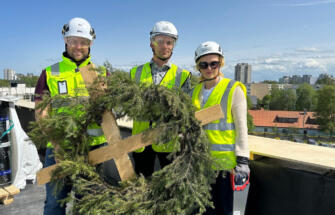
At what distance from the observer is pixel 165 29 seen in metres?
2.66

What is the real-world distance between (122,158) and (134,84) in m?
0.64

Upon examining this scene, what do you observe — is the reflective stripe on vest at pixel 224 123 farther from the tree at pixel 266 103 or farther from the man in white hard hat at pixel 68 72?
the tree at pixel 266 103

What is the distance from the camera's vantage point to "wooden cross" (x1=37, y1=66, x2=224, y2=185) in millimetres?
1965

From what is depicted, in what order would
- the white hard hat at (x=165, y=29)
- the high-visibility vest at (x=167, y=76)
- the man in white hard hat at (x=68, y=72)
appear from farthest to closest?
the high-visibility vest at (x=167, y=76)
the white hard hat at (x=165, y=29)
the man in white hard hat at (x=68, y=72)

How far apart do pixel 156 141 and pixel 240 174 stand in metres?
0.93

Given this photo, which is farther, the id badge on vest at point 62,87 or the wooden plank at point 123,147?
the id badge on vest at point 62,87

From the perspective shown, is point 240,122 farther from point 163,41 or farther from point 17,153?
point 17,153

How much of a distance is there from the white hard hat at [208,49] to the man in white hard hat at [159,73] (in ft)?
1.30

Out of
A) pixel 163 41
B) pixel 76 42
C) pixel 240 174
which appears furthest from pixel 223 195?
pixel 76 42

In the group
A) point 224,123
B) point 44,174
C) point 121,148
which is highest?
point 224,123

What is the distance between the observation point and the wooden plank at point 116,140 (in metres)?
2.04

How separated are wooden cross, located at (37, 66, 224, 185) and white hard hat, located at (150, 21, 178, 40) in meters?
1.00

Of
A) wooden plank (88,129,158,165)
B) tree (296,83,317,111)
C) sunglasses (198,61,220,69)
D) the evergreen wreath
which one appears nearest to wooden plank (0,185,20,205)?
the evergreen wreath

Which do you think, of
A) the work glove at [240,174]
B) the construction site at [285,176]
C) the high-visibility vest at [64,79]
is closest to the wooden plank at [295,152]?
the construction site at [285,176]
